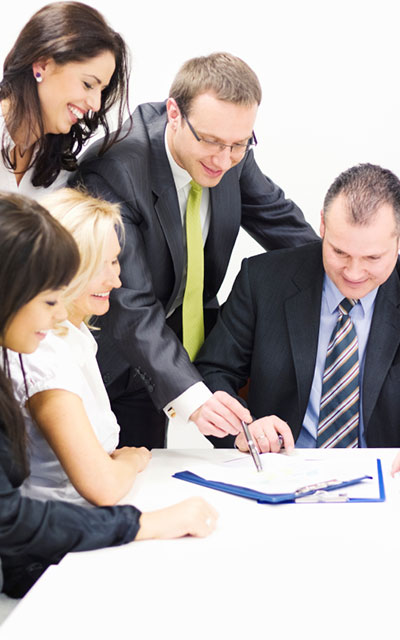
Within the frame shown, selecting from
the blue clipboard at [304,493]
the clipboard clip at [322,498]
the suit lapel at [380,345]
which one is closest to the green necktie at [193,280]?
the suit lapel at [380,345]

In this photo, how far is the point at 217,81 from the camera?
7.14 ft

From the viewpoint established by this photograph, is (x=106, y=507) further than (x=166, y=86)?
No

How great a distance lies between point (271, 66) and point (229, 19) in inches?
10.0

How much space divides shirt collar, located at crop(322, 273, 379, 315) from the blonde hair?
0.69 m

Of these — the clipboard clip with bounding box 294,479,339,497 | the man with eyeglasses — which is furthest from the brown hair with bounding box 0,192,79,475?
the man with eyeglasses

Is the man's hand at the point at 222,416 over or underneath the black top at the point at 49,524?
underneath

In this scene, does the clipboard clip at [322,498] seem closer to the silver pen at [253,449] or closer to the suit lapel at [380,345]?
the silver pen at [253,449]

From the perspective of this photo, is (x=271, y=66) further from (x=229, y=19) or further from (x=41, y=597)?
(x=41, y=597)

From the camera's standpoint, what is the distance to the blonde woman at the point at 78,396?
1.67 meters

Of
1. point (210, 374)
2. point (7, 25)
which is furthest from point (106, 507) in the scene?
point (7, 25)

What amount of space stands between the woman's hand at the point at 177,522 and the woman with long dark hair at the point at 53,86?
3.35 ft

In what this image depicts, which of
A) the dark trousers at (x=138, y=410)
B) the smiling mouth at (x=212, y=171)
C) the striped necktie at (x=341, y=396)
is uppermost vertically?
the smiling mouth at (x=212, y=171)

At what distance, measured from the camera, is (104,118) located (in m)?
2.24

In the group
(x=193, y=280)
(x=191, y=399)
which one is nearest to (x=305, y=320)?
(x=193, y=280)
